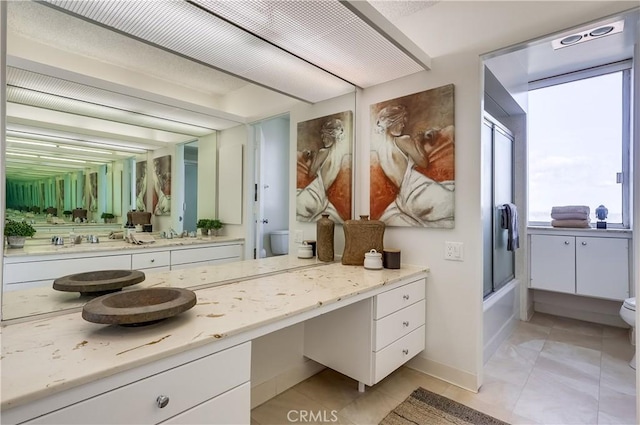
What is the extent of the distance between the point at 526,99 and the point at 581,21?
1.98 meters

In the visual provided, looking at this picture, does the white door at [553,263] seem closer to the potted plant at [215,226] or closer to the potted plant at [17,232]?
the potted plant at [215,226]

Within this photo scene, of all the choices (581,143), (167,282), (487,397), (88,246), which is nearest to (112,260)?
(88,246)

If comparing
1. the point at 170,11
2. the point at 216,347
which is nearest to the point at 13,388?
the point at 216,347

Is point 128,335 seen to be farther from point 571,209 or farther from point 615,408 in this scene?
point 571,209

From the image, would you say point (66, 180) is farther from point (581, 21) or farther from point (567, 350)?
point (567, 350)

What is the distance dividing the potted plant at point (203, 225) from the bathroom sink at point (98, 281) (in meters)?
0.39

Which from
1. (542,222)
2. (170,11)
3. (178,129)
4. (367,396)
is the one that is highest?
(170,11)

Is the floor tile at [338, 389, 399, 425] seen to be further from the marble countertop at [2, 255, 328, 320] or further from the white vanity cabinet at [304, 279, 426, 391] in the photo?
the marble countertop at [2, 255, 328, 320]

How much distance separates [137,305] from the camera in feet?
3.91

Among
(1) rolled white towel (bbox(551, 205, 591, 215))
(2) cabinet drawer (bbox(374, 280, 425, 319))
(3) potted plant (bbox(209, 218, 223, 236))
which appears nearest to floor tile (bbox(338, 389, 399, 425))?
(2) cabinet drawer (bbox(374, 280, 425, 319))

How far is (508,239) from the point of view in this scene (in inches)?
117

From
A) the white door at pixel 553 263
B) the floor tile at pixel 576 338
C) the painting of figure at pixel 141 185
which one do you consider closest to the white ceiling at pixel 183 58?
the painting of figure at pixel 141 185

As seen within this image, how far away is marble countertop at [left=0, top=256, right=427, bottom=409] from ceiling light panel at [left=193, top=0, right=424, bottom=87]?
4.35 feet

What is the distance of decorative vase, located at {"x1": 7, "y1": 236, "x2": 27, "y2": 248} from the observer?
1.14 metres
